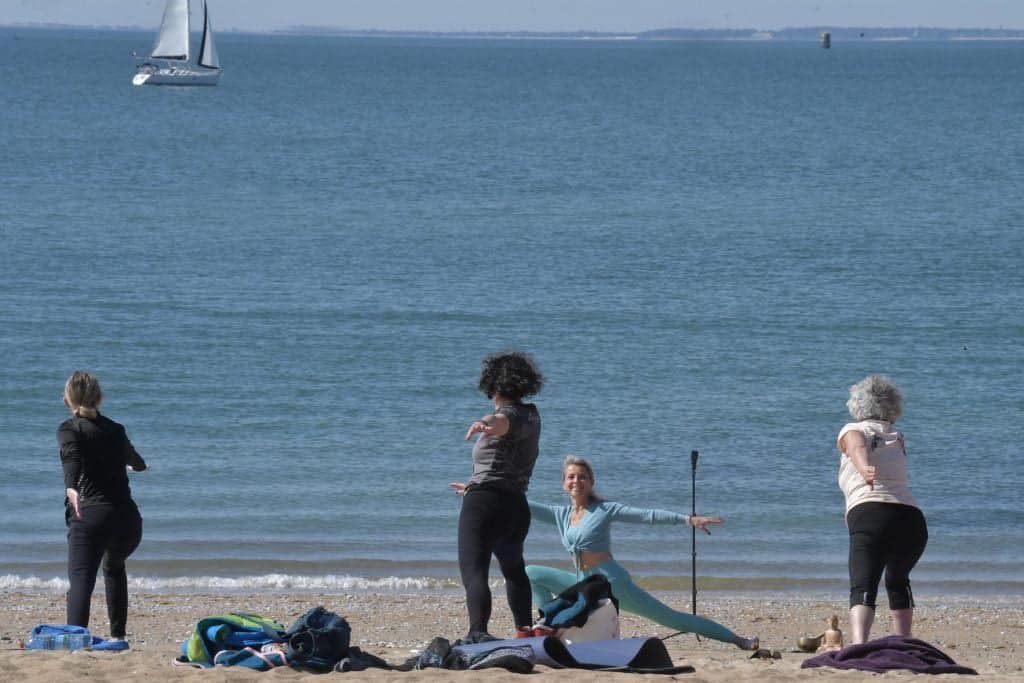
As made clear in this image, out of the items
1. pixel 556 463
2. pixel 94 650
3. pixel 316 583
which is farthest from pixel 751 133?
pixel 94 650

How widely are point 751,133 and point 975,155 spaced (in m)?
12.7

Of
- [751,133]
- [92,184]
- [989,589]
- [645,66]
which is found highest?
[645,66]

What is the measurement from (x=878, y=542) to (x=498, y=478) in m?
1.64

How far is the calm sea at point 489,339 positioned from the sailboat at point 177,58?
45.6m

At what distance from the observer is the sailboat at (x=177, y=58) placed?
332 feet

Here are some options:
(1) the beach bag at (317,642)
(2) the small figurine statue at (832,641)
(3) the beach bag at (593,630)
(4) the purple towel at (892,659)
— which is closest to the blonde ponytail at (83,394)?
(1) the beach bag at (317,642)

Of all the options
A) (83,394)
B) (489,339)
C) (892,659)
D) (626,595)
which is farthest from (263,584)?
(489,339)

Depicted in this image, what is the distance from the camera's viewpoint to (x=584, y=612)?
678 centimetres

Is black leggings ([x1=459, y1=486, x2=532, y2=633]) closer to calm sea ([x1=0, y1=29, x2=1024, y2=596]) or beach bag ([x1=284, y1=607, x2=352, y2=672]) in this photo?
beach bag ([x1=284, y1=607, x2=352, y2=672])

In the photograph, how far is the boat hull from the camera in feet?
332

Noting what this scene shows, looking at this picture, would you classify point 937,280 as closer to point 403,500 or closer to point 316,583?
point 403,500

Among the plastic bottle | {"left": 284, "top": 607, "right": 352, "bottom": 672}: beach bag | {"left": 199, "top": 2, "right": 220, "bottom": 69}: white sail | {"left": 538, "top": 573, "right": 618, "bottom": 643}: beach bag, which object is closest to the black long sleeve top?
the plastic bottle

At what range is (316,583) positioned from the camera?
11.3 m

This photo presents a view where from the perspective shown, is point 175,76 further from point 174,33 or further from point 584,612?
point 584,612
